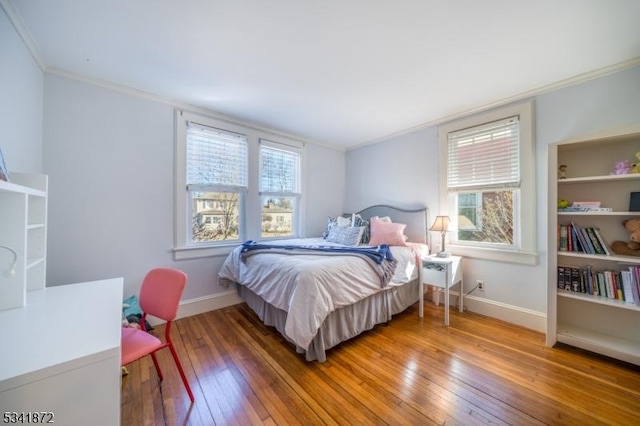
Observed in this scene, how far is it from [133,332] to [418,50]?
2.85 m

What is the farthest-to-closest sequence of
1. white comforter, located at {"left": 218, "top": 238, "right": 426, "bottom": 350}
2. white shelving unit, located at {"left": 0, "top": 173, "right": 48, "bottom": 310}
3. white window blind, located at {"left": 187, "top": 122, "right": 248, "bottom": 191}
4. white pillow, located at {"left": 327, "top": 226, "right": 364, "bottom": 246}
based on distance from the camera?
white pillow, located at {"left": 327, "top": 226, "right": 364, "bottom": 246} < white window blind, located at {"left": 187, "top": 122, "right": 248, "bottom": 191} < white comforter, located at {"left": 218, "top": 238, "right": 426, "bottom": 350} < white shelving unit, located at {"left": 0, "top": 173, "right": 48, "bottom": 310}

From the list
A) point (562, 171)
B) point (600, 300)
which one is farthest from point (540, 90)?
point (600, 300)

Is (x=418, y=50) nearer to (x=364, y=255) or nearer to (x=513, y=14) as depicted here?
(x=513, y=14)

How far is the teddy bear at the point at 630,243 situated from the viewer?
1801 mm

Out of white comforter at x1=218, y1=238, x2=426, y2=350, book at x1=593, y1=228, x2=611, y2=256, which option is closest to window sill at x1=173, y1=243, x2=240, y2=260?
white comforter at x1=218, y1=238, x2=426, y2=350

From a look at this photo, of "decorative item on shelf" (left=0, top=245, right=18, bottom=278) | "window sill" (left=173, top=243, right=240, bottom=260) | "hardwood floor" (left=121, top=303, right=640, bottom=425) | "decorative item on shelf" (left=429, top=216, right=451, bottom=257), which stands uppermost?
"decorative item on shelf" (left=429, top=216, right=451, bottom=257)

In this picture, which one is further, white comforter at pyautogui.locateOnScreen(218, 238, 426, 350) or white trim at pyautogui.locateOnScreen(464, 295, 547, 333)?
white trim at pyautogui.locateOnScreen(464, 295, 547, 333)

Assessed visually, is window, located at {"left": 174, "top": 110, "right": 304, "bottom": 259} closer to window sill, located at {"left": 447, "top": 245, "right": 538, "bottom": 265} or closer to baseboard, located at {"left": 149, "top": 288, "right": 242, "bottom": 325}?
baseboard, located at {"left": 149, "top": 288, "right": 242, "bottom": 325}

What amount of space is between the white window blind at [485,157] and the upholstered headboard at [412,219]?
0.52m

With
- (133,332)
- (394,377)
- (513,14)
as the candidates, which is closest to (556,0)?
(513,14)

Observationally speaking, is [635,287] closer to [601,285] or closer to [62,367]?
[601,285]

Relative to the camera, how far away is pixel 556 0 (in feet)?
4.42

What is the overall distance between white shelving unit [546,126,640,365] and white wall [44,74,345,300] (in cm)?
365

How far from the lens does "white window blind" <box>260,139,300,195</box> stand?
3324 millimetres
